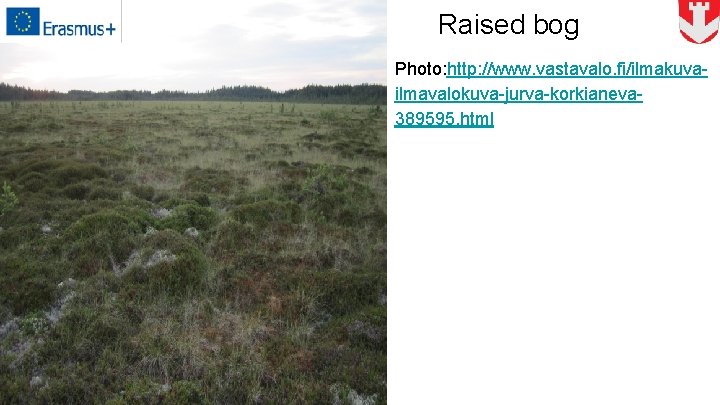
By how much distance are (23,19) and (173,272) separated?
4147 millimetres

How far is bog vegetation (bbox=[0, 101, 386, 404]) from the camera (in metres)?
5.07

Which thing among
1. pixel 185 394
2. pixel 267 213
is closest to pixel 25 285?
pixel 185 394

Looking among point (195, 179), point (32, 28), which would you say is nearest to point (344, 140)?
point (195, 179)

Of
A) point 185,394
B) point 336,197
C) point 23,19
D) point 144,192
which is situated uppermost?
point 23,19

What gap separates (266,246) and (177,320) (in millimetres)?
2467

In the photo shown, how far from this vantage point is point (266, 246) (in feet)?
27.5

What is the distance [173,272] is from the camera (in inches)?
271

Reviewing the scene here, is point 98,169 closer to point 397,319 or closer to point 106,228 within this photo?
point 106,228

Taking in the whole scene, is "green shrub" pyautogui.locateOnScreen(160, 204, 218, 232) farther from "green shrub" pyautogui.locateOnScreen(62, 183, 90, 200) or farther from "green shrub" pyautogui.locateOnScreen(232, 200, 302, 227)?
"green shrub" pyautogui.locateOnScreen(62, 183, 90, 200)

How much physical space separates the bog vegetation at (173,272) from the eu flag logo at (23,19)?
3.04 m

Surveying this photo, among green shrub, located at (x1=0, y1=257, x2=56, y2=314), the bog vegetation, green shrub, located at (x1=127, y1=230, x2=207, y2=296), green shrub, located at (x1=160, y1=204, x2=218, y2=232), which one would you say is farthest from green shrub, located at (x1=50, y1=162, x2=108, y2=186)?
green shrub, located at (x1=127, y1=230, x2=207, y2=296)

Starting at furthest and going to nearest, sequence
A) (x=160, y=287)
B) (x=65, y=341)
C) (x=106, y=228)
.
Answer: (x=106, y=228), (x=160, y=287), (x=65, y=341)

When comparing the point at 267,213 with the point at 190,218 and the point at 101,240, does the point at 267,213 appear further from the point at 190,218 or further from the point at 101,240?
the point at 101,240

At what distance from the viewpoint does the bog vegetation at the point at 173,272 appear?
507 centimetres
